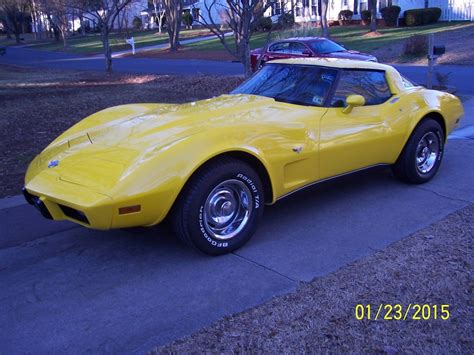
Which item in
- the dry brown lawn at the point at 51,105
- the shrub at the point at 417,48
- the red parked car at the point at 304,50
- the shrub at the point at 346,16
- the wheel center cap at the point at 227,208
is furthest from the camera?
the shrub at the point at 346,16

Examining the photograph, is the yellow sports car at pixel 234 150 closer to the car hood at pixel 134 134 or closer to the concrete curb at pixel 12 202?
the car hood at pixel 134 134

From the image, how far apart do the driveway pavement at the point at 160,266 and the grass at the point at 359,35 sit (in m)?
21.1

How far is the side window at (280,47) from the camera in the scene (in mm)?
17297

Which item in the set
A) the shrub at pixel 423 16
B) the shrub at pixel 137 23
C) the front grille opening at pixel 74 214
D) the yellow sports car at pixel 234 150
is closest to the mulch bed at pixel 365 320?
the yellow sports car at pixel 234 150

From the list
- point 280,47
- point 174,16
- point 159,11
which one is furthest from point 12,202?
point 159,11

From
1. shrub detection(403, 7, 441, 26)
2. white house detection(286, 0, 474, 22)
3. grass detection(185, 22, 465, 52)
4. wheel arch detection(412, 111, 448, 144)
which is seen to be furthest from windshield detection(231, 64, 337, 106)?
shrub detection(403, 7, 441, 26)

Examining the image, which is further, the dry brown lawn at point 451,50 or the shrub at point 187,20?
the shrub at point 187,20

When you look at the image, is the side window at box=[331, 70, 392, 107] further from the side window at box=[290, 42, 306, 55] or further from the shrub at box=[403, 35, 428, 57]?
the shrub at box=[403, 35, 428, 57]

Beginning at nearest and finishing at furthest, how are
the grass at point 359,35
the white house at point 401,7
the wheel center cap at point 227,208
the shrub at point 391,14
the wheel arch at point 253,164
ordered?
the wheel arch at point 253,164 < the wheel center cap at point 227,208 < the grass at point 359,35 < the white house at point 401,7 < the shrub at point 391,14

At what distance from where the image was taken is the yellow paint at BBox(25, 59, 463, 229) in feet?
11.9

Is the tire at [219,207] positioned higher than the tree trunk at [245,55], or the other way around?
the tree trunk at [245,55]

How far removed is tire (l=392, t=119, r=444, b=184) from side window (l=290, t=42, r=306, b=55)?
11.2 metres

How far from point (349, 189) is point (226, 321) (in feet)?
9.48

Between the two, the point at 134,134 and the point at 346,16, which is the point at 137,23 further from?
the point at 134,134
